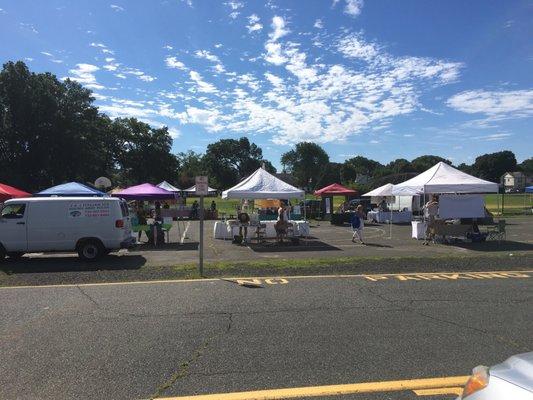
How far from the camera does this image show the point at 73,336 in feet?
20.5

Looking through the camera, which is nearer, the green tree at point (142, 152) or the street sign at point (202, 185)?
the street sign at point (202, 185)

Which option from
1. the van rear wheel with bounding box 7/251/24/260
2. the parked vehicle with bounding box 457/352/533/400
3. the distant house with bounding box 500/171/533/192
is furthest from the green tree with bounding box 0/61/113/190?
the distant house with bounding box 500/171/533/192

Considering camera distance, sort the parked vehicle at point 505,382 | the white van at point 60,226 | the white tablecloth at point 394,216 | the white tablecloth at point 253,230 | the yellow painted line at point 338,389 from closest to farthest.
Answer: the parked vehicle at point 505,382 < the yellow painted line at point 338,389 < the white van at point 60,226 < the white tablecloth at point 253,230 < the white tablecloth at point 394,216

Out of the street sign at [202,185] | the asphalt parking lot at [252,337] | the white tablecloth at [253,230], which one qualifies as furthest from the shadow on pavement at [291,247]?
the asphalt parking lot at [252,337]

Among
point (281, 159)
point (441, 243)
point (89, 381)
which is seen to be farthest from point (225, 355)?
point (281, 159)

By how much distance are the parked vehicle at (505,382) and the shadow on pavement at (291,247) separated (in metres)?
14.5

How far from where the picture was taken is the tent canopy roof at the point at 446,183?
769 inches

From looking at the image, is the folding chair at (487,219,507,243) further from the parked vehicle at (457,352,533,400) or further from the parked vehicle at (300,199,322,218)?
the parked vehicle at (300,199,322,218)

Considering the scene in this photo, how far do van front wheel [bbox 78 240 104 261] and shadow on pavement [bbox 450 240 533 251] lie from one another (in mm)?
12860

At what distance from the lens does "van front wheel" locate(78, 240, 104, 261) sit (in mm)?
14727

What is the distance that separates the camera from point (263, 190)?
790 inches

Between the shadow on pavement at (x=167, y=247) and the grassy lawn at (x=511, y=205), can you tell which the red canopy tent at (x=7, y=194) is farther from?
the grassy lawn at (x=511, y=205)

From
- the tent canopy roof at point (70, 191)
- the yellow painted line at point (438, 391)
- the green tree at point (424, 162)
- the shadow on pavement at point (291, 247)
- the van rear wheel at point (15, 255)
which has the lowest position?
the yellow painted line at point (438, 391)

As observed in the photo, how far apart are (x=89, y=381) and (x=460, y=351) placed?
4018mm
